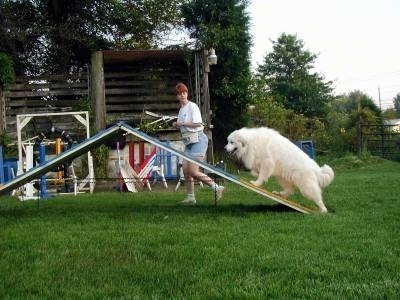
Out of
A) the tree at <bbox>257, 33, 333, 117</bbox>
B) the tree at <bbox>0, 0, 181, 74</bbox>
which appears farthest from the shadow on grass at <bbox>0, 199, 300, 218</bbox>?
the tree at <bbox>257, 33, 333, 117</bbox>

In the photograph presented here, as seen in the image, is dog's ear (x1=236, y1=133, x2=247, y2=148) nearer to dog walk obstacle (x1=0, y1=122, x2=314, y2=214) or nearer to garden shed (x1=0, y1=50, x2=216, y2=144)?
dog walk obstacle (x1=0, y1=122, x2=314, y2=214)

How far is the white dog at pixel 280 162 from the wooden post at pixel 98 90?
6971 millimetres

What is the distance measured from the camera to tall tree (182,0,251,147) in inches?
616

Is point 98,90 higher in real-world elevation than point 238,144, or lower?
higher

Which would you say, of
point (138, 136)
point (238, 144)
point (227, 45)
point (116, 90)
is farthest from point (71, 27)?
point (138, 136)

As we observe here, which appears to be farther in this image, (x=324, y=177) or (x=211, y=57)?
(x=211, y=57)

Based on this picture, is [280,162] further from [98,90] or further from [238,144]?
[98,90]

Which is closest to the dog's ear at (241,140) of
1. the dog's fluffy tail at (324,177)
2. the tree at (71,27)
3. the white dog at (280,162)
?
the white dog at (280,162)

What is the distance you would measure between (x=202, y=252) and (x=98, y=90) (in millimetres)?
9977

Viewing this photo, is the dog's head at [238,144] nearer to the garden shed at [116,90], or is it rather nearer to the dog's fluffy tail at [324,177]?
the dog's fluffy tail at [324,177]

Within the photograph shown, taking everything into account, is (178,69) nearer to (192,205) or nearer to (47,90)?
(47,90)

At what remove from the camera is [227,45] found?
1537 cm

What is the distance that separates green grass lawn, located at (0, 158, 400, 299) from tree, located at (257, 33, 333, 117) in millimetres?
29097

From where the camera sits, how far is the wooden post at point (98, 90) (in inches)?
535
